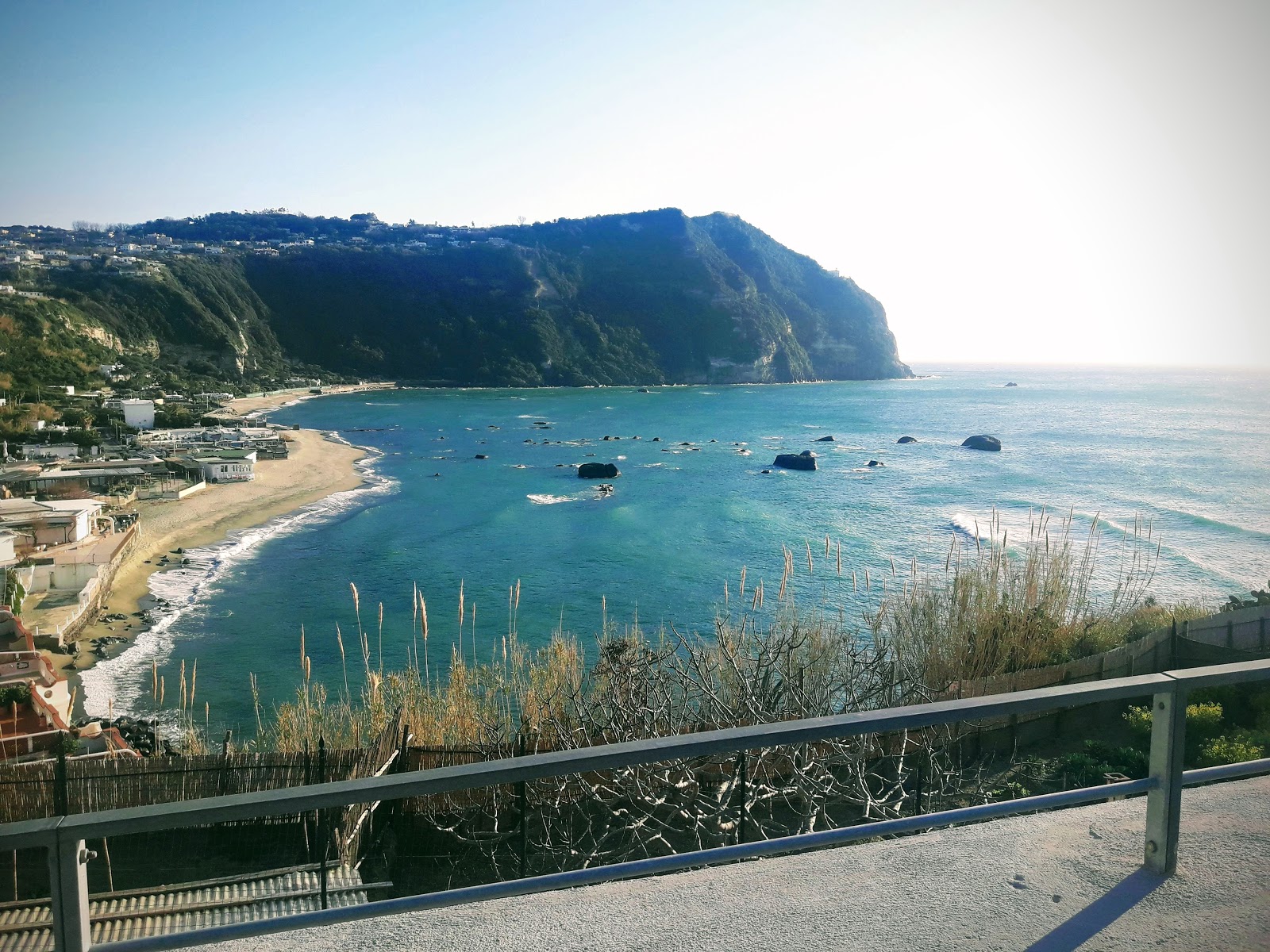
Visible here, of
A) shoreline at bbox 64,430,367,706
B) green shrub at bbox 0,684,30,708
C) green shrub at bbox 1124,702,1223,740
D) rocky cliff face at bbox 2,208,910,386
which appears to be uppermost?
rocky cliff face at bbox 2,208,910,386

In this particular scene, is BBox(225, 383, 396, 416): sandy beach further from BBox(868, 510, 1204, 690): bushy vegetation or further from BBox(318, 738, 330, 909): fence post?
BBox(318, 738, 330, 909): fence post

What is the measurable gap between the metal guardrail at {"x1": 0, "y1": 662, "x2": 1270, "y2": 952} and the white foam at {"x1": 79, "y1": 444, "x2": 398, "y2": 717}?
1811 centimetres

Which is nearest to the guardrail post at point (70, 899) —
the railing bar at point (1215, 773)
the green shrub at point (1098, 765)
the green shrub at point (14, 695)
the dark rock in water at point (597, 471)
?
the railing bar at point (1215, 773)

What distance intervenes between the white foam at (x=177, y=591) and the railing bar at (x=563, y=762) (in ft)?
60.2

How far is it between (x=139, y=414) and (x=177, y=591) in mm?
38692

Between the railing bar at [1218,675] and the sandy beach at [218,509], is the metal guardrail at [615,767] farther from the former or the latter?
the sandy beach at [218,509]

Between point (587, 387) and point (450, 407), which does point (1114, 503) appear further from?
point (587, 387)

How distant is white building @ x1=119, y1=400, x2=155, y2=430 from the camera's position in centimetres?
5922

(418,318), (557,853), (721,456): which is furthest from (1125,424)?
(418,318)

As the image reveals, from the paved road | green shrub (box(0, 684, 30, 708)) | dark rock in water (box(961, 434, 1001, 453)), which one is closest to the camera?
the paved road

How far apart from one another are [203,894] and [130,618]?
63.8 feet

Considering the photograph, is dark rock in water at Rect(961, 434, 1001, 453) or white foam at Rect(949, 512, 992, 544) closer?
white foam at Rect(949, 512, 992, 544)

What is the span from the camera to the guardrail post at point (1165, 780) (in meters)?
3.02

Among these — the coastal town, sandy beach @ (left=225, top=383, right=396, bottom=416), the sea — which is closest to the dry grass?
the sea
